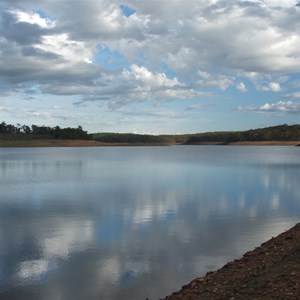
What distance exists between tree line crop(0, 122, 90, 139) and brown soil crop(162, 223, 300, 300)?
444 feet

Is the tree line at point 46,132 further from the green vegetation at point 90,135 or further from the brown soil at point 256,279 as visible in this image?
the brown soil at point 256,279

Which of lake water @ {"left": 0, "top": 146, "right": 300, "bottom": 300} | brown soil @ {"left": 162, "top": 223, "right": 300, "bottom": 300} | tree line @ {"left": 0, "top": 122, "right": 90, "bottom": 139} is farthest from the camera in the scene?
tree line @ {"left": 0, "top": 122, "right": 90, "bottom": 139}

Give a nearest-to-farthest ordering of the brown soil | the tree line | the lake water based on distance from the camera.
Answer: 1. the brown soil
2. the lake water
3. the tree line

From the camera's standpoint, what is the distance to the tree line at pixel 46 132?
463 ft

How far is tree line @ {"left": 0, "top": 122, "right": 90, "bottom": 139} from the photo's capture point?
141038 mm

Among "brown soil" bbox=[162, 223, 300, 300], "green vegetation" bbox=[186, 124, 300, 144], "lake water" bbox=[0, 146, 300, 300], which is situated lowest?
"lake water" bbox=[0, 146, 300, 300]

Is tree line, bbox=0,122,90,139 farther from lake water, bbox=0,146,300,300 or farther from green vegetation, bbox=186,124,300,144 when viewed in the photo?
lake water, bbox=0,146,300,300

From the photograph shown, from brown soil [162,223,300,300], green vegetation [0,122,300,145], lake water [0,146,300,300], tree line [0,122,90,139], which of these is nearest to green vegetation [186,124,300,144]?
green vegetation [0,122,300,145]

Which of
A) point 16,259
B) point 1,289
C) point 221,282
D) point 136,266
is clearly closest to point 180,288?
point 221,282

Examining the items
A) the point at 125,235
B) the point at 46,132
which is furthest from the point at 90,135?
the point at 125,235

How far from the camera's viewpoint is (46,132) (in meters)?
147

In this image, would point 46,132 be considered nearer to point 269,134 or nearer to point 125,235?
point 269,134

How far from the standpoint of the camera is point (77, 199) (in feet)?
59.6

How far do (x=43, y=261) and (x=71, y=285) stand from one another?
1.52 m
